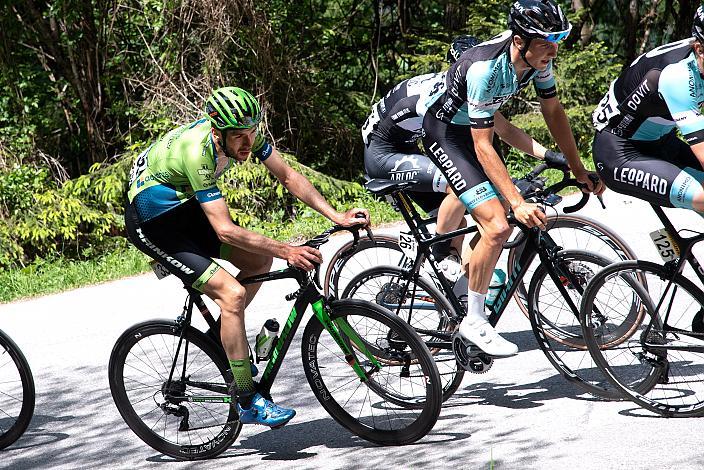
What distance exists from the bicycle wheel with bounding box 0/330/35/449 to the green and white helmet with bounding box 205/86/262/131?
1.89m

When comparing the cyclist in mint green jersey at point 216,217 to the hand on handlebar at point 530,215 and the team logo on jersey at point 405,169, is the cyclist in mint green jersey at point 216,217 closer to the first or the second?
the hand on handlebar at point 530,215

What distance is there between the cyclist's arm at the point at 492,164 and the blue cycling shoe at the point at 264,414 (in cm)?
159

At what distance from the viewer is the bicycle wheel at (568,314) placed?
18.7 ft

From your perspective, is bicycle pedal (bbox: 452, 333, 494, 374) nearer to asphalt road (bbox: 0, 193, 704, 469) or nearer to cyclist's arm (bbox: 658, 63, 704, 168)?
asphalt road (bbox: 0, 193, 704, 469)

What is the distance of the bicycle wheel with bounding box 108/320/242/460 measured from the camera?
5.49 meters

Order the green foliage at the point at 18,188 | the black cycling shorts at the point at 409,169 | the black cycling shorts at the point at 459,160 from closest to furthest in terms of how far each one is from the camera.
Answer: the black cycling shorts at the point at 459,160 < the black cycling shorts at the point at 409,169 < the green foliage at the point at 18,188

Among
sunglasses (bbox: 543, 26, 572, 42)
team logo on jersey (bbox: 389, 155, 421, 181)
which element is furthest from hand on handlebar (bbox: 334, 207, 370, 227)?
team logo on jersey (bbox: 389, 155, 421, 181)

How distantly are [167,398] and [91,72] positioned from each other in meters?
10.8

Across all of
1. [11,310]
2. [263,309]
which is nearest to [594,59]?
[263,309]

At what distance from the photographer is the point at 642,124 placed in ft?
17.9

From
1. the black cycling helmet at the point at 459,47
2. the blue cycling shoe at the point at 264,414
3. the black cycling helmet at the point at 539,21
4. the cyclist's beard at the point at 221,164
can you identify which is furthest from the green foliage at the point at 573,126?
the blue cycling shoe at the point at 264,414

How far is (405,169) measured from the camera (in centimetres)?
703

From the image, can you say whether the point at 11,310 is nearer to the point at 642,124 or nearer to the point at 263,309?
the point at 263,309

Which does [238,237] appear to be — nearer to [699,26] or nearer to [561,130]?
[561,130]
